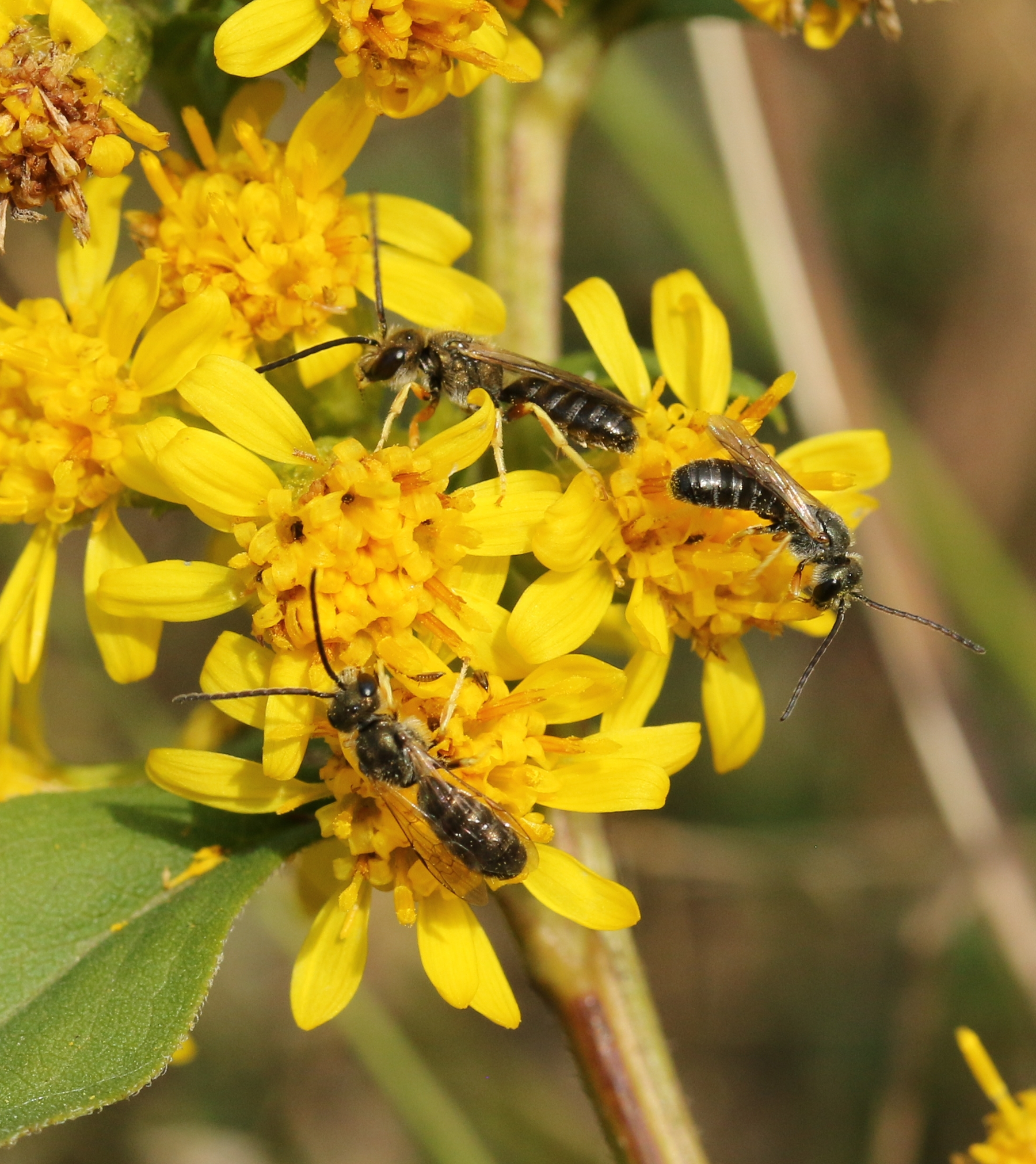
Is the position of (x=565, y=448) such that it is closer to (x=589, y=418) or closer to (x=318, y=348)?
(x=589, y=418)

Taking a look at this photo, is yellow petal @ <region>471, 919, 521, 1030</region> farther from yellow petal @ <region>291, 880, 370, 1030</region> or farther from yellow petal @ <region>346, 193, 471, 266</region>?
yellow petal @ <region>346, 193, 471, 266</region>

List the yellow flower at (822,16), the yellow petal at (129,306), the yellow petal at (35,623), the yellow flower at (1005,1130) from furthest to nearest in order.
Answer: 1. the yellow flower at (1005,1130)
2. the yellow flower at (822,16)
3. the yellow petal at (35,623)
4. the yellow petal at (129,306)

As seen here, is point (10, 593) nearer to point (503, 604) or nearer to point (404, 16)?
point (503, 604)

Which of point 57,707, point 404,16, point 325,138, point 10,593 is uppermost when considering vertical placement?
point 404,16

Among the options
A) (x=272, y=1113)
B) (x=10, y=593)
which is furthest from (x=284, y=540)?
(x=272, y=1113)

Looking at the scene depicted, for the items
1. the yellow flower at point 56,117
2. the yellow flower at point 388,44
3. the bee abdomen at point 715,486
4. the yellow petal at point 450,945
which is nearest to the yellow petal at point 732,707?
the bee abdomen at point 715,486

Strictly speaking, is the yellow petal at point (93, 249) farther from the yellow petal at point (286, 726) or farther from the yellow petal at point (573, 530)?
the yellow petal at point (573, 530)
